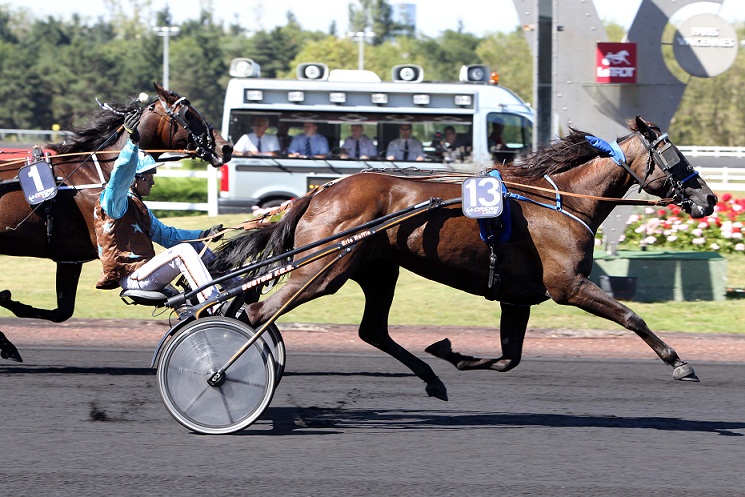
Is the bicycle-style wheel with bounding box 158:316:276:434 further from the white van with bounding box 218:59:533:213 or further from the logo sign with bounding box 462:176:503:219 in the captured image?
the white van with bounding box 218:59:533:213

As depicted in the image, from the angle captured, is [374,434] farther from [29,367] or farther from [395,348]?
[29,367]

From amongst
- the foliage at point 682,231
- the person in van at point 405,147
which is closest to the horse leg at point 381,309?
the foliage at point 682,231

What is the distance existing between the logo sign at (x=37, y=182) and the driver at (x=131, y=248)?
986mm

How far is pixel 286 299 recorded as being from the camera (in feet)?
18.7

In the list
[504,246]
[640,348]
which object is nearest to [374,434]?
[504,246]

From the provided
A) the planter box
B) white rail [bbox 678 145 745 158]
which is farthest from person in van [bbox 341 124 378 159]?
white rail [bbox 678 145 745 158]

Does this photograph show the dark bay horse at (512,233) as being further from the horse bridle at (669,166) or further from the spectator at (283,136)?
the spectator at (283,136)

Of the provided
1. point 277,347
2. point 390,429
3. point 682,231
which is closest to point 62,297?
point 277,347

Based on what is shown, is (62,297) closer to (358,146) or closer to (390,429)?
(390,429)

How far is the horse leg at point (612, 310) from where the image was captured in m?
5.75

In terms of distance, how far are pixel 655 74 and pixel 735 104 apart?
3525cm

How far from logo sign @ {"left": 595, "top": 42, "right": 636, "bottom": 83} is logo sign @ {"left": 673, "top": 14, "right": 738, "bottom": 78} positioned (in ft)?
1.54

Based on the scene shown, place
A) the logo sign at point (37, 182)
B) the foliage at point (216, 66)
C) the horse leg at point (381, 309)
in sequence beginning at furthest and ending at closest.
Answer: the foliage at point (216, 66) < the logo sign at point (37, 182) < the horse leg at point (381, 309)

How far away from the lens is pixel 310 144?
49.9 ft
